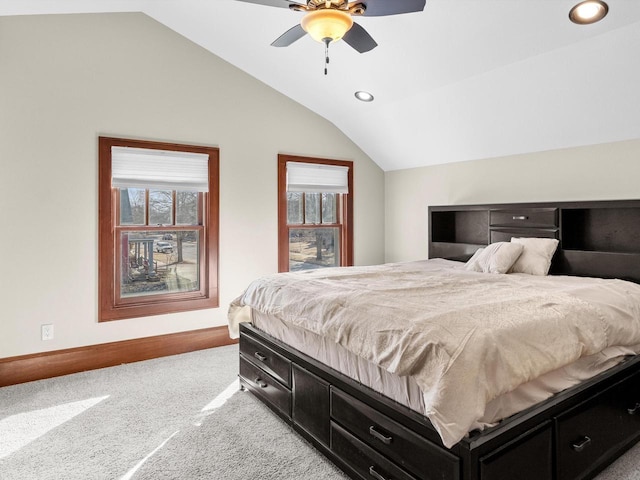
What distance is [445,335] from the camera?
63.3 inches

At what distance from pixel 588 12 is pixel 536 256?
1.69 metres

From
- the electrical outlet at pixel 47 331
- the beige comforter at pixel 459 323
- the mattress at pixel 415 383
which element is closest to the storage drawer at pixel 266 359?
the mattress at pixel 415 383

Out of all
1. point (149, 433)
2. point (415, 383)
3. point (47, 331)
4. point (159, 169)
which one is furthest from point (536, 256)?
point (47, 331)

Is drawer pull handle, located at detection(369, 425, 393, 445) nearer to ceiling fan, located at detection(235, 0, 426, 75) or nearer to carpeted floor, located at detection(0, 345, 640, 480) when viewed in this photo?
carpeted floor, located at detection(0, 345, 640, 480)

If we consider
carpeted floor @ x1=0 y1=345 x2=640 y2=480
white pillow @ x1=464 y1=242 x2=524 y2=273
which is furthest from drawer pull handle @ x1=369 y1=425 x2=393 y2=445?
white pillow @ x1=464 y1=242 x2=524 y2=273

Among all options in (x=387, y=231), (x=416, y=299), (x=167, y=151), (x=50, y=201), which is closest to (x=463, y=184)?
(x=387, y=231)

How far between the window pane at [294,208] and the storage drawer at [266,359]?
6.38 feet

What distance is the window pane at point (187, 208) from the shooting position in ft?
13.3

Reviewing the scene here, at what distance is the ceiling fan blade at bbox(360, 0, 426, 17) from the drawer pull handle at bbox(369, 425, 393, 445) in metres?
2.06

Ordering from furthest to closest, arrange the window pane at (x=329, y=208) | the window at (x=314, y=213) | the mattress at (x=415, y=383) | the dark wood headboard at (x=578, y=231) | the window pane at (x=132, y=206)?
the window pane at (x=329, y=208) → the window at (x=314, y=213) → the window pane at (x=132, y=206) → the dark wood headboard at (x=578, y=231) → the mattress at (x=415, y=383)

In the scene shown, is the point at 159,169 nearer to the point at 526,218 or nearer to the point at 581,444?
the point at 526,218

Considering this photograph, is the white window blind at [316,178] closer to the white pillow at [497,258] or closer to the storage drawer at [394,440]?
the white pillow at [497,258]

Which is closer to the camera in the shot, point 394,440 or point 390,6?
point 394,440

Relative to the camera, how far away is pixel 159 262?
13.3 feet
